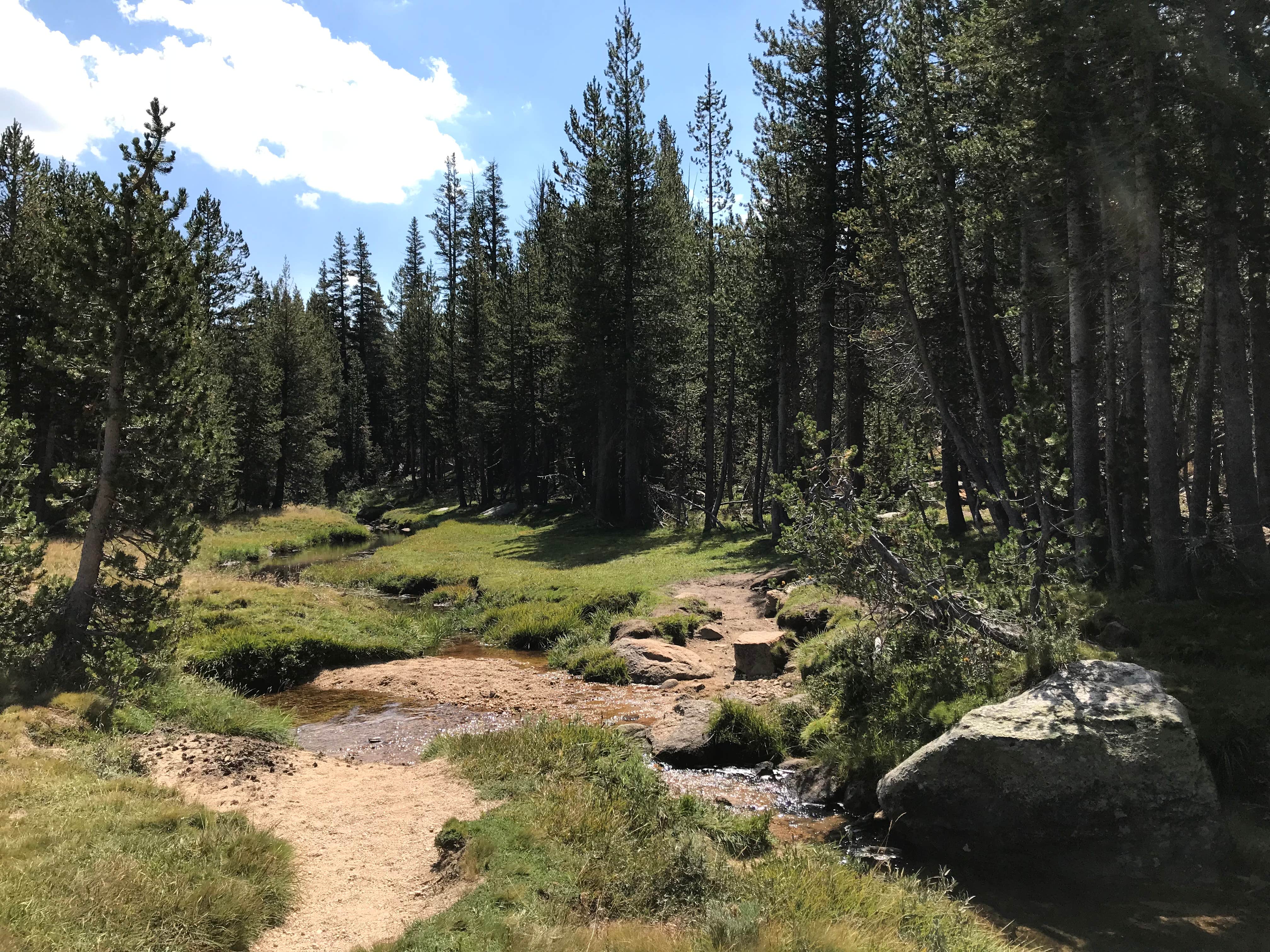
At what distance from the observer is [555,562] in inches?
1096

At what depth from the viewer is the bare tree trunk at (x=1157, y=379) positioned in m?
11.4

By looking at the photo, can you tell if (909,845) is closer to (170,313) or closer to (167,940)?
(167,940)

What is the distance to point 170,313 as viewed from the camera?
11.7 meters

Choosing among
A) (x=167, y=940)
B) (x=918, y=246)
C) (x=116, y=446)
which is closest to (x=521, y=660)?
(x=116, y=446)

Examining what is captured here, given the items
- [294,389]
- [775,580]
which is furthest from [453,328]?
[775,580]

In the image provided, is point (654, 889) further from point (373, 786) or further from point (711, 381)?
point (711, 381)

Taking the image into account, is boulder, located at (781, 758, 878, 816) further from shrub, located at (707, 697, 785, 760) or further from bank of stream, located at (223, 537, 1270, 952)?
shrub, located at (707, 697, 785, 760)

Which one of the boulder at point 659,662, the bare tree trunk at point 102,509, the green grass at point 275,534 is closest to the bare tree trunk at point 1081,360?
the boulder at point 659,662

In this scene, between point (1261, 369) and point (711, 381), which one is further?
point (711, 381)

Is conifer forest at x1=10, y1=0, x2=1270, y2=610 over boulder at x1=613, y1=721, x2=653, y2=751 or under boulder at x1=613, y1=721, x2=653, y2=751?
over

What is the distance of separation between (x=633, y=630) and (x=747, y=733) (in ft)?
20.9

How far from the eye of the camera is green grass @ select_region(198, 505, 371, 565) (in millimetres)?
33062

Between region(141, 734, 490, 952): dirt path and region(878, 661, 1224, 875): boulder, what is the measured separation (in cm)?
515

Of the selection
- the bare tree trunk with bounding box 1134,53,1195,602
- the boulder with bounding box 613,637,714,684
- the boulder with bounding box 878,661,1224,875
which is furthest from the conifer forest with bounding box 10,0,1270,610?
the boulder with bounding box 613,637,714,684
